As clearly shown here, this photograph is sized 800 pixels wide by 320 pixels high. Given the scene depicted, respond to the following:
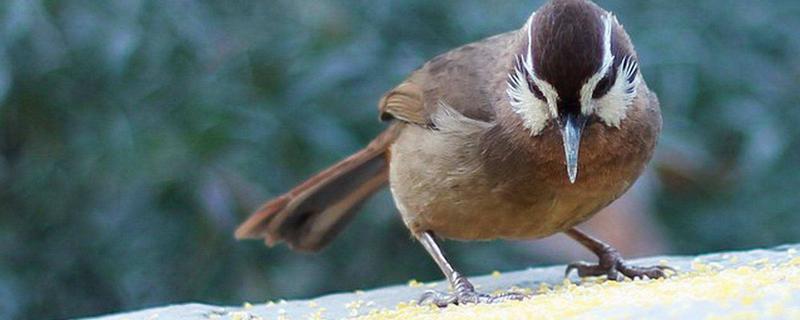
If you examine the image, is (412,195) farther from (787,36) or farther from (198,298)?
(787,36)

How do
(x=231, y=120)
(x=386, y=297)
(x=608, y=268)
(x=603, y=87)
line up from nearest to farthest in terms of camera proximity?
1. (x=603, y=87)
2. (x=386, y=297)
3. (x=608, y=268)
4. (x=231, y=120)

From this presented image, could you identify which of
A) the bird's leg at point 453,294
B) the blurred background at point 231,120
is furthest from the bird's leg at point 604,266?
the blurred background at point 231,120

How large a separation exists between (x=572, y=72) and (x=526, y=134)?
0.35m

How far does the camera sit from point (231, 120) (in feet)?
18.7

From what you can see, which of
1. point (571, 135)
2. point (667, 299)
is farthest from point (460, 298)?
point (667, 299)

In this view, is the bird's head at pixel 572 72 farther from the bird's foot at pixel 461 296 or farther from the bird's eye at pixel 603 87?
the bird's foot at pixel 461 296

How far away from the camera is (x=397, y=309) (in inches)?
179

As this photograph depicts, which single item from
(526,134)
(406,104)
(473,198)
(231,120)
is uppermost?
(231,120)

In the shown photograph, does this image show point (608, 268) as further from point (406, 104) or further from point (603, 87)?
point (603, 87)

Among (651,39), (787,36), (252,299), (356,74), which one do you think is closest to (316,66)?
(356,74)

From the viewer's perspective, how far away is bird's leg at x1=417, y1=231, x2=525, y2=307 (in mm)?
4586

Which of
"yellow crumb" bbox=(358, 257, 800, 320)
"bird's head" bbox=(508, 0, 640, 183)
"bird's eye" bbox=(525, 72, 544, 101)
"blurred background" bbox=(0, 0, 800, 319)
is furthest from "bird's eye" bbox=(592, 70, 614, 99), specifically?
"blurred background" bbox=(0, 0, 800, 319)

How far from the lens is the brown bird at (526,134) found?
438 cm

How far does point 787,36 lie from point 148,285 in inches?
104
